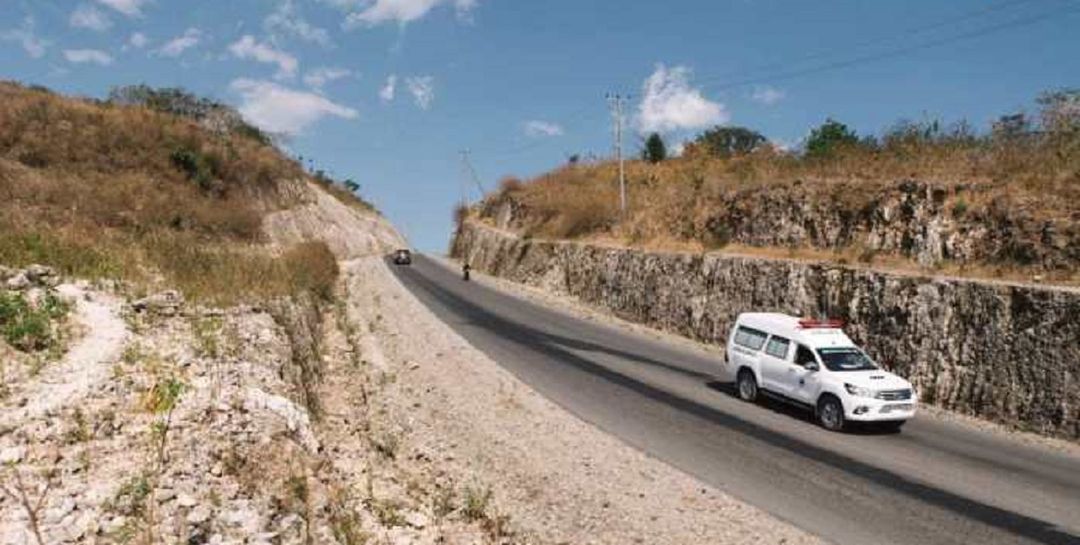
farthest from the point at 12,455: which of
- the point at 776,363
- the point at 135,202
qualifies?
the point at 135,202

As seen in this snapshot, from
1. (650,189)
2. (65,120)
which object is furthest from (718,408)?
(65,120)

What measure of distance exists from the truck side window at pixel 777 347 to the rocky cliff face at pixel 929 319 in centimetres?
524

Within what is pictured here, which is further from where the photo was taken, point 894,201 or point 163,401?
point 894,201

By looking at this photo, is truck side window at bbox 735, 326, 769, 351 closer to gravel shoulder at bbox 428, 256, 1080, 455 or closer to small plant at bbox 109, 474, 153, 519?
gravel shoulder at bbox 428, 256, 1080, 455

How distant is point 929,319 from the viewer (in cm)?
2141

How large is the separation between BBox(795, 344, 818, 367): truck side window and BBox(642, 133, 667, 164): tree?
4470 cm

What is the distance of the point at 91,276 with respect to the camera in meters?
16.1

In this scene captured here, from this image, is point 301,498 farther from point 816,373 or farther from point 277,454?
point 816,373

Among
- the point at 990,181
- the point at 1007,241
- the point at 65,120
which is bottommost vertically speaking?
the point at 1007,241

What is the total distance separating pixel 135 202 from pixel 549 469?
2312 centimetres

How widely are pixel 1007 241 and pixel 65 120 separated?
4619 cm

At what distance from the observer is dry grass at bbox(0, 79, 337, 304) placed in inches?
698

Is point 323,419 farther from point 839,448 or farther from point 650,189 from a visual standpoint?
point 650,189

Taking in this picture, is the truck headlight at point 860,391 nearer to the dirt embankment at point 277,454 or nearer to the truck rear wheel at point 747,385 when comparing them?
the truck rear wheel at point 747,385
